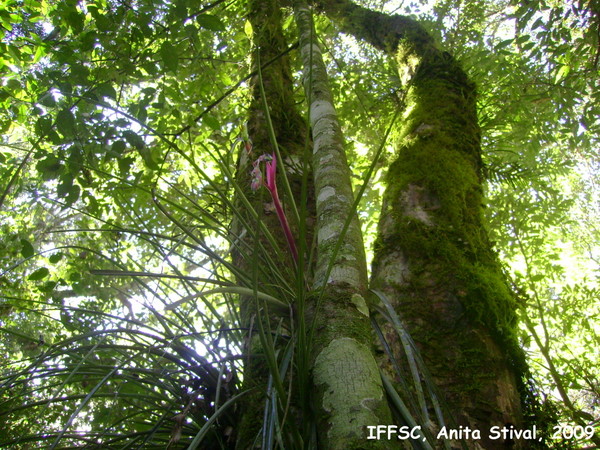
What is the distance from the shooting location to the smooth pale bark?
2.24 ft

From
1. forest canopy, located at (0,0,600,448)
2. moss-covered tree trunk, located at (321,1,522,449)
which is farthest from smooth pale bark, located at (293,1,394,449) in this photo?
moss-covered tree trunk, located at (321,1,522,449)

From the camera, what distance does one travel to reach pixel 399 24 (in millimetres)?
2521

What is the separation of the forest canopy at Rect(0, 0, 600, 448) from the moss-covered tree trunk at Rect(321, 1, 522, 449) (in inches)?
1.8

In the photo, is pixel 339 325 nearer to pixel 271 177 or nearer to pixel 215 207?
pixel 271 177

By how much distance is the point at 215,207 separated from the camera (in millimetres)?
2135

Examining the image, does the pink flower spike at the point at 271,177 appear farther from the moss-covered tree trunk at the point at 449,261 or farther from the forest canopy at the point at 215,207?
the moss-covered tree trunk at the point at 449,261

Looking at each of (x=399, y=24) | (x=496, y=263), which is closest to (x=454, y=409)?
(x=496, y=263)

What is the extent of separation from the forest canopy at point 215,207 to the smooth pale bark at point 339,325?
0.08 feet

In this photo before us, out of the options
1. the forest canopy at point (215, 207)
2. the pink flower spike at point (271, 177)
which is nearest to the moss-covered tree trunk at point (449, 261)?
the forest canopy at point (215, 207)

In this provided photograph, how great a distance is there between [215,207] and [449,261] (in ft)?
4.41

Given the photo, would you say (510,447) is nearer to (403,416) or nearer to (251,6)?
(403,416)

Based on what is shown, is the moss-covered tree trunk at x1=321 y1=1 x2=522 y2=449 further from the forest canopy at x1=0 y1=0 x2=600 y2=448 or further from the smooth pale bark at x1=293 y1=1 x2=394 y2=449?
the smooth pale bark at x1=293 y1=1 x2=394 y2=449

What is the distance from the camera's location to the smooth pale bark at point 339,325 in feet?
2.24

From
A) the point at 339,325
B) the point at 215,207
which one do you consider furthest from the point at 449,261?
the point at 215,207
